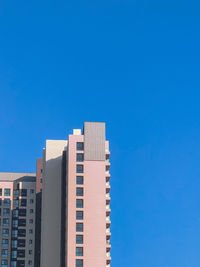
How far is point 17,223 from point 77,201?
31.6 metres

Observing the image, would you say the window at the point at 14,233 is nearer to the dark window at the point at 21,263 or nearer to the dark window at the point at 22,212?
the dark window at the point at 22,212

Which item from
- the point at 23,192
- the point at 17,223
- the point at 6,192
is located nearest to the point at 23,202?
the point at 23,192

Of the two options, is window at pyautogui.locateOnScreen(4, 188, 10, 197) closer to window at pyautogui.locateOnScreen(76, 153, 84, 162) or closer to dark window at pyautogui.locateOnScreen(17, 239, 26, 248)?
dark window at pyautogui.locateOnScreen(17, 239, 26, 248)

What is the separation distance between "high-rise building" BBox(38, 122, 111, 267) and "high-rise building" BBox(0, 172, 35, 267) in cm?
1555

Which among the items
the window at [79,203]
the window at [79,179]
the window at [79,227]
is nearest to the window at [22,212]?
the window at [79,179]

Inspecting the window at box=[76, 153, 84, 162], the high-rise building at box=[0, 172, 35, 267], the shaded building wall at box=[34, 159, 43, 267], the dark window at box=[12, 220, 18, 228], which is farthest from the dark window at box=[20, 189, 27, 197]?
the window at box=[76, 153, 84, 162]

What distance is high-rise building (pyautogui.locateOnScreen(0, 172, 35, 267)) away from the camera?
522 ft

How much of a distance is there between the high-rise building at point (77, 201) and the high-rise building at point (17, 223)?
1555 cm

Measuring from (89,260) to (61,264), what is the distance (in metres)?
9.90

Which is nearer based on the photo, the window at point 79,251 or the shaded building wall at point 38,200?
the window at point 79,251

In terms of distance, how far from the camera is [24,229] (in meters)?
161

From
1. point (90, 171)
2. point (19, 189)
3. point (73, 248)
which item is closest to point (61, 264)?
point (73, 248)

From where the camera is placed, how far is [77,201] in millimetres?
134625

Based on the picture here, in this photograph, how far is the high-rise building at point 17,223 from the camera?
159250 millimetres
